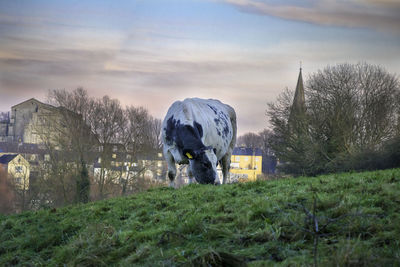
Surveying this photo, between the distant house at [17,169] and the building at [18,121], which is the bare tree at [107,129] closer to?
the distant house at [17,169]

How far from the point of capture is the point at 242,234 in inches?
171

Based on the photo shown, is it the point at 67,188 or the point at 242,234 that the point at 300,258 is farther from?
the point at 67,188

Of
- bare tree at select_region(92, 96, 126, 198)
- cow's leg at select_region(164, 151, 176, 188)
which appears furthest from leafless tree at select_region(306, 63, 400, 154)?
cow's leg at select_region(164, 151, 176, 188)

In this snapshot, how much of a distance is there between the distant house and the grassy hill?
138 ft

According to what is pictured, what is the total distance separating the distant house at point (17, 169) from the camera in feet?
153

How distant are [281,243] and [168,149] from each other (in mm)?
7178

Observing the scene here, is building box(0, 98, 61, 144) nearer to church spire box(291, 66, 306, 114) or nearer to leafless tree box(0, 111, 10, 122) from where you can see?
leafless tree box(0, 111, 10, 122)

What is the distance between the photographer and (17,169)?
53.2 m

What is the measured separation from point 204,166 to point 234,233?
→ 606 centimetres

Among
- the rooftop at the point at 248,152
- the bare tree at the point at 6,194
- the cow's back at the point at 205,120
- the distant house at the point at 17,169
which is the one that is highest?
the rooftop at the point at 248,152

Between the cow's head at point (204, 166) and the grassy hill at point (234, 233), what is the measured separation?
332 centimetres

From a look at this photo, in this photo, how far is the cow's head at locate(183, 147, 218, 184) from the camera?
1031 cm

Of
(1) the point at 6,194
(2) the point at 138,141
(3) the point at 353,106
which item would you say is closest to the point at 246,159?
(2) the point at 138,141

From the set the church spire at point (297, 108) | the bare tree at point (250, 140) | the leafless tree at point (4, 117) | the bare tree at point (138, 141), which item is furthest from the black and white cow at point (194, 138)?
the bare tree at point (250, 140)
